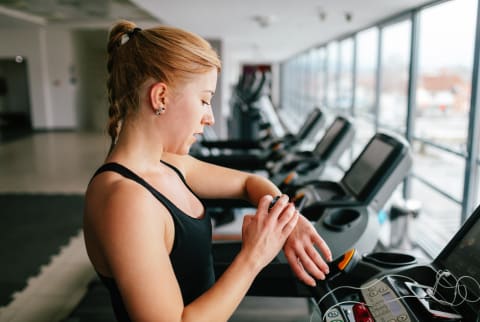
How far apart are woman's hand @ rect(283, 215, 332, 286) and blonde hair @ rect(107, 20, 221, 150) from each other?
454 mm

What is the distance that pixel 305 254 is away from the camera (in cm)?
109

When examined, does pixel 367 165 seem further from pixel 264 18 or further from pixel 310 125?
pixel 264 18

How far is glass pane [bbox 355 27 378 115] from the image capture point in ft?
19.5

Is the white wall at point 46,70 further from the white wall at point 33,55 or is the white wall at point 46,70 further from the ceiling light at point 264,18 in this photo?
the ceiling light at point 264,18

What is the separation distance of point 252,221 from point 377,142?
1.32 m

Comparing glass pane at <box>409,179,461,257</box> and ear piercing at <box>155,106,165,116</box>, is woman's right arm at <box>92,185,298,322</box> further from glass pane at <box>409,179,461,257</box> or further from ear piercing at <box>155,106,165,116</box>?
glass pane at <box>409,179,461,257</box>

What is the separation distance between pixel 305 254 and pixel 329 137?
89.3 inches

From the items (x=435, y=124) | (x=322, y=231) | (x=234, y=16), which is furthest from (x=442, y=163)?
(x=322, y=231)

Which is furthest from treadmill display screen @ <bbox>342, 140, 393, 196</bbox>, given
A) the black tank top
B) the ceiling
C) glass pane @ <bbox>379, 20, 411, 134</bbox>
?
glass pane @ <bbox>379, 20, 411, 134</bbox>

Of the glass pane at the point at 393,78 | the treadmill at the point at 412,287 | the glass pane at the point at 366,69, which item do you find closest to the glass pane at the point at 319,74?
the glass pane at the point at 366,69

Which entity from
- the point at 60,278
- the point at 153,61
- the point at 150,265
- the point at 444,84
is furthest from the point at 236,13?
the point at 150,265

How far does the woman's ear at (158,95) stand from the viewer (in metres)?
0.93

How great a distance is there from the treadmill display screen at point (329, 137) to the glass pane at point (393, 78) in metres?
1.83

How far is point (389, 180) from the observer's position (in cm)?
190
